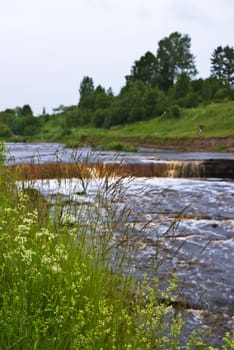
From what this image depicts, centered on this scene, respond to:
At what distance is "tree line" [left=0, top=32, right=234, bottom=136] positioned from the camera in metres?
80.6

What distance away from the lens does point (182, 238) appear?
10422mm

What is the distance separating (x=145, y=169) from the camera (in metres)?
26.8

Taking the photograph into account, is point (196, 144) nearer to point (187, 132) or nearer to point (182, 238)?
point (187, 132)

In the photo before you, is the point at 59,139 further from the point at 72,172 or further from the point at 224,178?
the point at 72,172

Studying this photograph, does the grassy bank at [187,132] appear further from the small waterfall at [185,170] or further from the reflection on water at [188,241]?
the reflection on water at [188,241]

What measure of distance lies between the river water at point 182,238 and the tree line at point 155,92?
59771 mm

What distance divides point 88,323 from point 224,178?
21.4 metres

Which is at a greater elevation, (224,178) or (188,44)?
(188,44)

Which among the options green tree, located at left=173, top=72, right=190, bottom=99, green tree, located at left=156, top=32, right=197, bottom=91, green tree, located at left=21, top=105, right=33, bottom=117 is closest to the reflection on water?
green tree, located at left=173, top=72, right=190, bottom=99

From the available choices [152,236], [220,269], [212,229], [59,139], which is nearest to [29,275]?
[220,269]

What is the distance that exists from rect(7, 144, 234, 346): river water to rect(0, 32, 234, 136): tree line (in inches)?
2353

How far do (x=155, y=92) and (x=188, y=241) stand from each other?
77.7m

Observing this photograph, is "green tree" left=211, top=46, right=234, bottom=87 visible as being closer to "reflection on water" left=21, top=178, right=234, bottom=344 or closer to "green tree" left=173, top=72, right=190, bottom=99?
"green tree" left=173, top=72, right=190, bottom=99

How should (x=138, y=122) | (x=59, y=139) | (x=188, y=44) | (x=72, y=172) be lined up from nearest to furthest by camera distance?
(x=72, y=172), (x=138, y=122), (x=59, y=139), (x=188, y=44)
